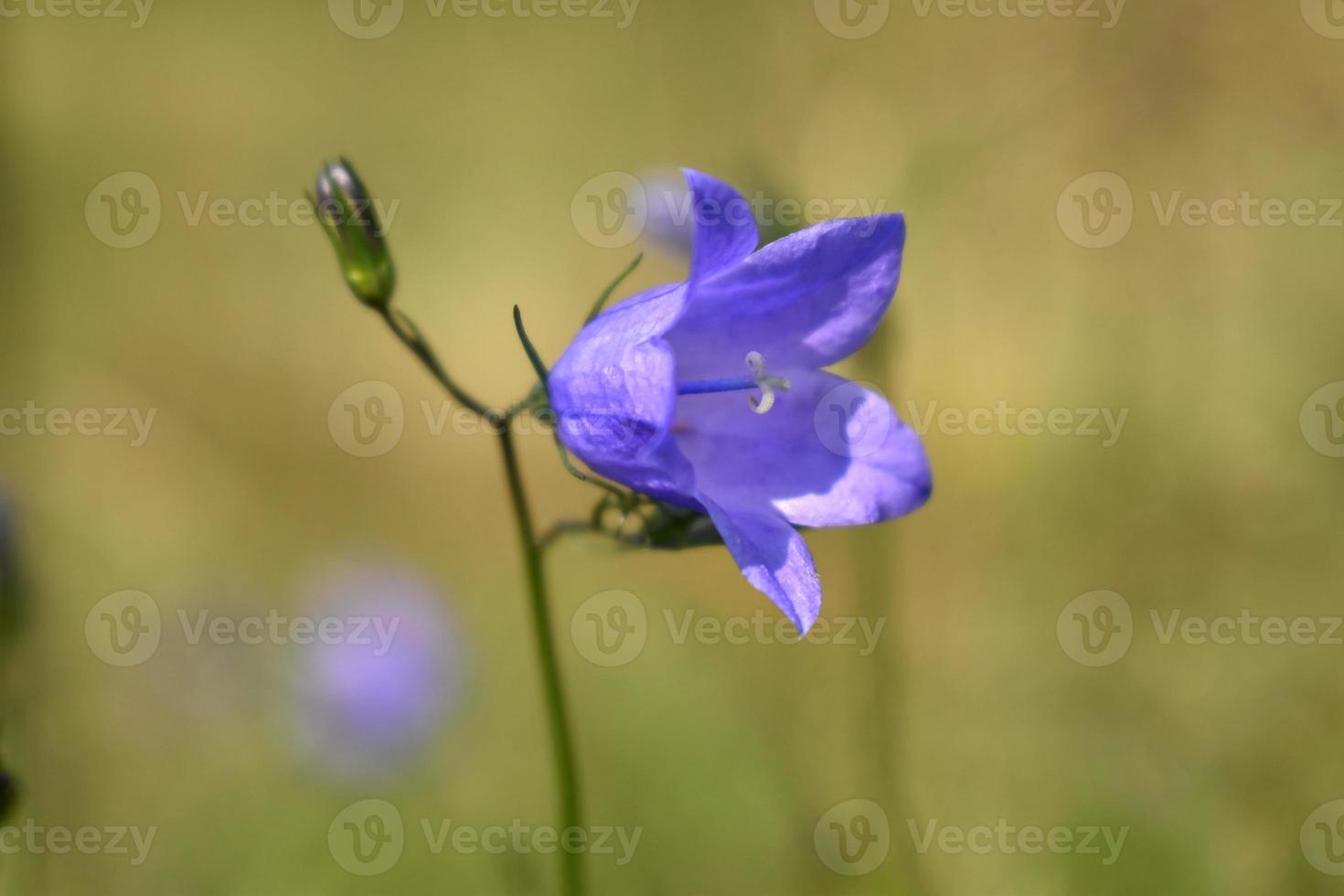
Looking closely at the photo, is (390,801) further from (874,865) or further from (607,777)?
(874,865)

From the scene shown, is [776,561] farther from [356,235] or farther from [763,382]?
[356,235]

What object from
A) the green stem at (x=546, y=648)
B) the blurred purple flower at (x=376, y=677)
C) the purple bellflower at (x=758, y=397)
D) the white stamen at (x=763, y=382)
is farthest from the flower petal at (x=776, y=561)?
the blurred purple flower at (x=376, y=677)

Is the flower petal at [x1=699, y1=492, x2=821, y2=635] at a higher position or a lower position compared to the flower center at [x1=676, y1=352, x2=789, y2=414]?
lower

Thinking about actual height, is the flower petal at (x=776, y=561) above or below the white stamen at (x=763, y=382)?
below

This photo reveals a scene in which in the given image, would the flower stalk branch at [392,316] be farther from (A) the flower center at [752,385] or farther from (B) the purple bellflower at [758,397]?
(A) the flower center at [752,385]

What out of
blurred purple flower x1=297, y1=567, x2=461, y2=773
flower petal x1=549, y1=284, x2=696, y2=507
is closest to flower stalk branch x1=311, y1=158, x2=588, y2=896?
flower petal x1=549, y1=284, x2=696, y2=507

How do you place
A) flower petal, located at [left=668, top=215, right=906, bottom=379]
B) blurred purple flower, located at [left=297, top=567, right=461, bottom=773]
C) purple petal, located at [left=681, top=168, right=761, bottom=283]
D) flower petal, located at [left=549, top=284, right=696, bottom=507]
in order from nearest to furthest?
purple petal, located at [left=681, top=168, right=761, bottom=283] → flower petal, located at [left=549, top=284, right=696, bottom=507] → flower petal, located at [left=668, top=215, right=906, bottom=379] → blurred purple flower, located at [left=297, top=567, right=461, bottom=773]

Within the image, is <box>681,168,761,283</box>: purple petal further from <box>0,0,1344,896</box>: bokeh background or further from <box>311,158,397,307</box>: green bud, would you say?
<box>0,0,1344,896</box>: bokeh background

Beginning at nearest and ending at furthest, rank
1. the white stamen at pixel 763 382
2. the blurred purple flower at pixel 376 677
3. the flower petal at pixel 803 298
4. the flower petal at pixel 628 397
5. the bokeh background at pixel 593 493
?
the flower petal at pixel 628 397, the flower petal at pixel 803 298, the white stamen at pixel 763 382, the bokeh background at pixel 593 493, the blurred purple flower at pixel 376 677

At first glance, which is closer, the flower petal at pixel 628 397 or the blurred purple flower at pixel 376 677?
the flower petal at pixel 628 397
